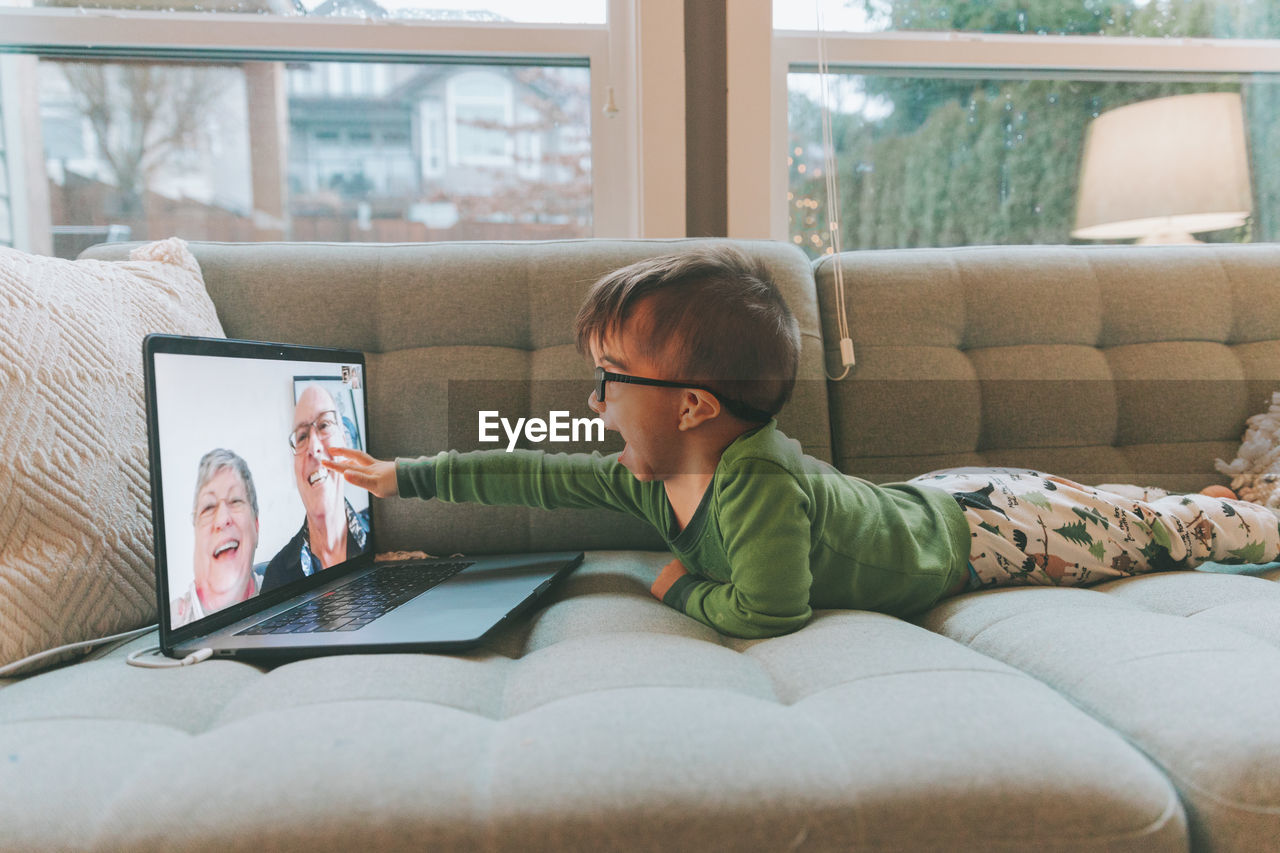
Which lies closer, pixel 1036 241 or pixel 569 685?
pixel 569 685

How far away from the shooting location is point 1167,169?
1756mm

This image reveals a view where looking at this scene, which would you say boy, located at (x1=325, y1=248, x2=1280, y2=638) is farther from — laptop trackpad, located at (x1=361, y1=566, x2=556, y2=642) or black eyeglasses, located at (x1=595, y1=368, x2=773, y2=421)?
laptop trackpad, located at (x1=361, y1=566, x2=556, y2=642)

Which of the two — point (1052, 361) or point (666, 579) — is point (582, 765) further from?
point (1052, 361)

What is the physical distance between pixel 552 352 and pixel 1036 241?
130 cm

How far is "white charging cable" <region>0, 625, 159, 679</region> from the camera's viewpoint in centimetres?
70

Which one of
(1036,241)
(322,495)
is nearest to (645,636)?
(322,495)

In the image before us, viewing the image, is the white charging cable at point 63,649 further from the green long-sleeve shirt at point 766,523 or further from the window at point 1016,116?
the window at point 1016,116

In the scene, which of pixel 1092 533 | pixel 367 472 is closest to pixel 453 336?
pixel 367 472

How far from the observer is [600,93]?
5.56 feet

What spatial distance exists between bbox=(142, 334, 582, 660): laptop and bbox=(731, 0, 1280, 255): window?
110 centimetres

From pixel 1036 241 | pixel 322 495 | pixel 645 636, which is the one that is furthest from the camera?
pixel 1036 241

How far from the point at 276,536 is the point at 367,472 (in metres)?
0.18

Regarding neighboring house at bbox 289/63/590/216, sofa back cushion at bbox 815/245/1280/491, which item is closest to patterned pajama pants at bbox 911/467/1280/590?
sofa back cushion at bbox 815/245/1280/491

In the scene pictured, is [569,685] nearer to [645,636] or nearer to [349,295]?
[645,636]
